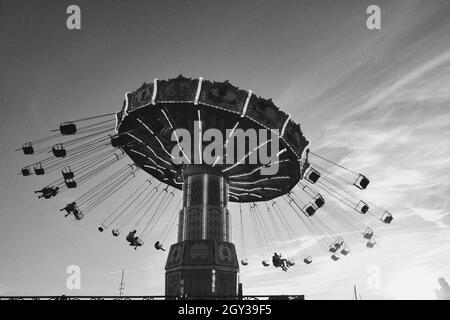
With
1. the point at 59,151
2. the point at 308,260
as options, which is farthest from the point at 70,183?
the point at 308,260

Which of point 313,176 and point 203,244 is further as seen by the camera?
point 313,176

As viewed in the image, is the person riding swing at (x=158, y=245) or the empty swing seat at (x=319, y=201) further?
the person riding swing at (x=158, y=245)

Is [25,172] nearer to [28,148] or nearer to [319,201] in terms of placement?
[28,148]

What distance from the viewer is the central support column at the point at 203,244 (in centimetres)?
2027

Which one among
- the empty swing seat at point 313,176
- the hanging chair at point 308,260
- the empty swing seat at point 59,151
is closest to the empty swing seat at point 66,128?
the empty swing seat at point 59,151

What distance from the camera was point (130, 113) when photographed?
69.8 ft

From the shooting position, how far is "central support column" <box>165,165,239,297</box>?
66.5 feet

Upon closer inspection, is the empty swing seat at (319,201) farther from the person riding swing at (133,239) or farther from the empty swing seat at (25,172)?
the empty swing seat at (25,172)

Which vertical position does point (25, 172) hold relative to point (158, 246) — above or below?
above

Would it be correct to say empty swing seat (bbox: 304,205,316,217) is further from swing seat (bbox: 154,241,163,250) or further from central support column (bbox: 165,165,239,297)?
swing seat (bbox: 154,241,163,250)

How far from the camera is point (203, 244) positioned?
21.1 m
